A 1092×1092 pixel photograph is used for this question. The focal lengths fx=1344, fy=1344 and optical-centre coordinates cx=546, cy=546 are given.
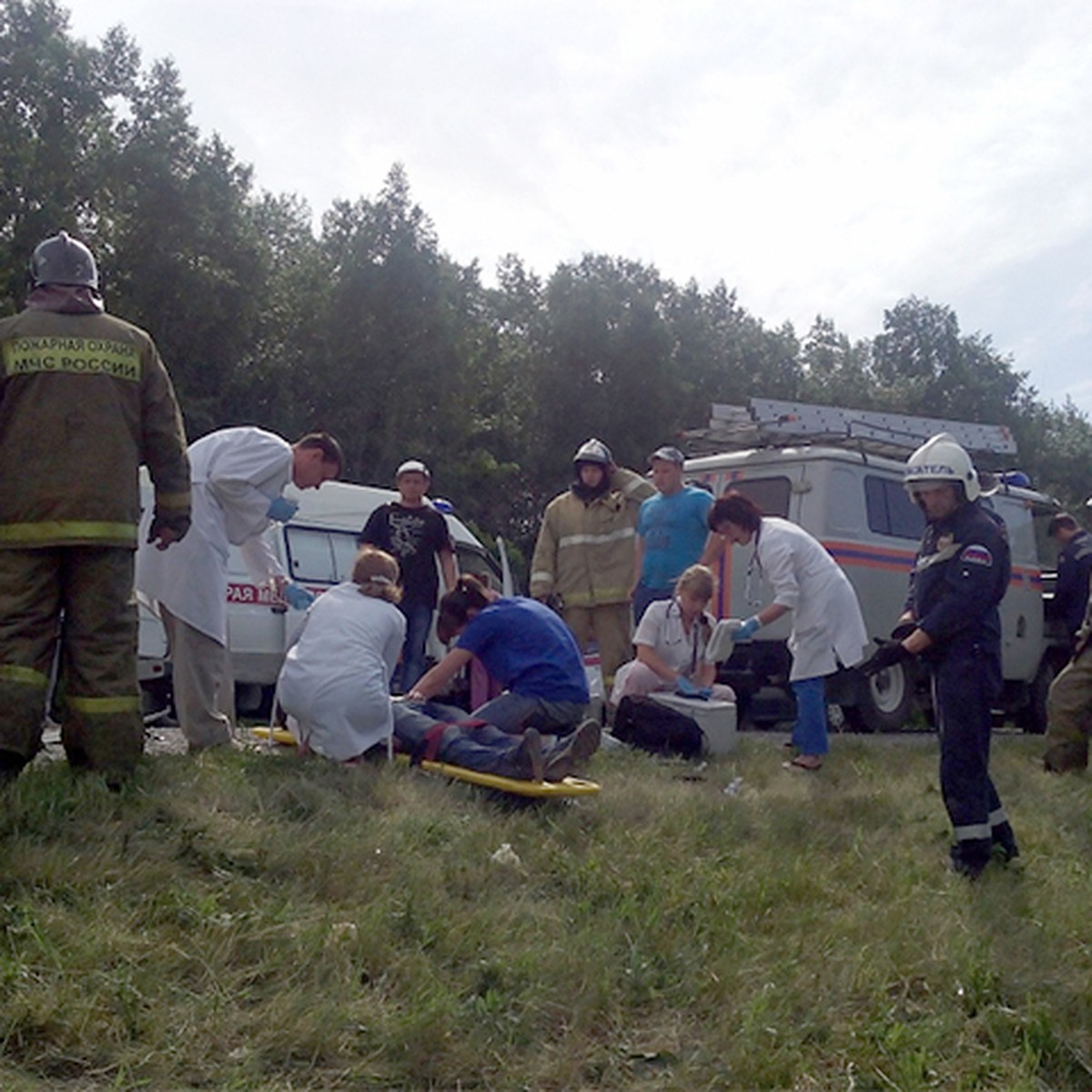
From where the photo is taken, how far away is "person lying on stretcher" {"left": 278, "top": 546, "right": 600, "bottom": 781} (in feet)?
18.2

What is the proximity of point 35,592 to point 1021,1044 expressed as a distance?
337 cm

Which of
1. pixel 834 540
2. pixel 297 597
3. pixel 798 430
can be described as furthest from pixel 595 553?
pixel 798 430

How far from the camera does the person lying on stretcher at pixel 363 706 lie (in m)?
5.55

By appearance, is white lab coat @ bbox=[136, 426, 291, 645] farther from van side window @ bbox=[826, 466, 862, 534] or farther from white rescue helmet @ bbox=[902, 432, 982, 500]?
van side window @ bbox=[826, 466, 862, 534]

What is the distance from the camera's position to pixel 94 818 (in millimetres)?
4160

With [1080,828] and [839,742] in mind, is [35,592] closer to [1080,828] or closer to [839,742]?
[1080,828]

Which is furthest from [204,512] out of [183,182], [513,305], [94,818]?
[513,305]

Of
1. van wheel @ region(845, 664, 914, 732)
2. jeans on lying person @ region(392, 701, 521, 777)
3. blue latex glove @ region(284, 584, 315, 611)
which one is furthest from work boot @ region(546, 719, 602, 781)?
van wheel @ region(845, 664, 914, 732)

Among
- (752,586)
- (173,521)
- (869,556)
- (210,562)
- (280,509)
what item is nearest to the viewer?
(173,521)

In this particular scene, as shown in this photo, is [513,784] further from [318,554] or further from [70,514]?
[318,554]

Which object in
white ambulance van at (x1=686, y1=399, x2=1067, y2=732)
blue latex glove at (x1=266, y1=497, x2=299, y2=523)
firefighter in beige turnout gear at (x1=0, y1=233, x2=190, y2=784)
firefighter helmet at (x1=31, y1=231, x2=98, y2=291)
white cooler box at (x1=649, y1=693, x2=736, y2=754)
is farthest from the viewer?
white ambulance van at (x1=686, y1=399, x2=1067, y2=732)

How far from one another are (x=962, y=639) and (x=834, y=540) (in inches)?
234

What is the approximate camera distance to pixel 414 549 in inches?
335

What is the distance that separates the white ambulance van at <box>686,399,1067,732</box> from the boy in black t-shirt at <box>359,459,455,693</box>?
10.7 ft
